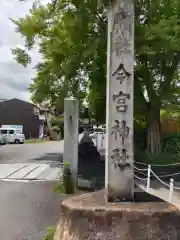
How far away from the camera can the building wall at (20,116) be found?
6038 centimetres

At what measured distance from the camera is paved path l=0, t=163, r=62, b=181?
1433 cm

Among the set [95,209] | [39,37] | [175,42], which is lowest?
[95,209]

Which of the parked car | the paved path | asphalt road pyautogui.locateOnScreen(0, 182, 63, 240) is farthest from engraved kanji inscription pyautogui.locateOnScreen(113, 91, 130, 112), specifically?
the parked car

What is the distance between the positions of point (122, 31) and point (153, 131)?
35.2 feet

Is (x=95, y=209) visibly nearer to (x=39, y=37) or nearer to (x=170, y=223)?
(x=170, y=223)

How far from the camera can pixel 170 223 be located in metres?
4.86

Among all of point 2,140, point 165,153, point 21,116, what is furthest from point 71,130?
point 21,116

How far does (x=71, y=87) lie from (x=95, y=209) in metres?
11.1

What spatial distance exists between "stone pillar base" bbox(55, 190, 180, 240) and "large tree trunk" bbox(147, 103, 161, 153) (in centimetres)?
1093

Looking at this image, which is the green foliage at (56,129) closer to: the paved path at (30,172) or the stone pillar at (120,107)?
the paved path at (30,172)

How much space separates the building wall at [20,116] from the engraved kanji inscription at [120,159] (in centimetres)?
5525

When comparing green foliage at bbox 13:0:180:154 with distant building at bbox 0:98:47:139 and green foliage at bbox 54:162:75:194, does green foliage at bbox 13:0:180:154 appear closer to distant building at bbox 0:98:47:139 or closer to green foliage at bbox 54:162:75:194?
green foliage at bbox 54:162:75:194

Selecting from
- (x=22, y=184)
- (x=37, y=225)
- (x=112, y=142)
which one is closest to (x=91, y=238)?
(x=112, y=142)

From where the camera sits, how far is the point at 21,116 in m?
61.8
